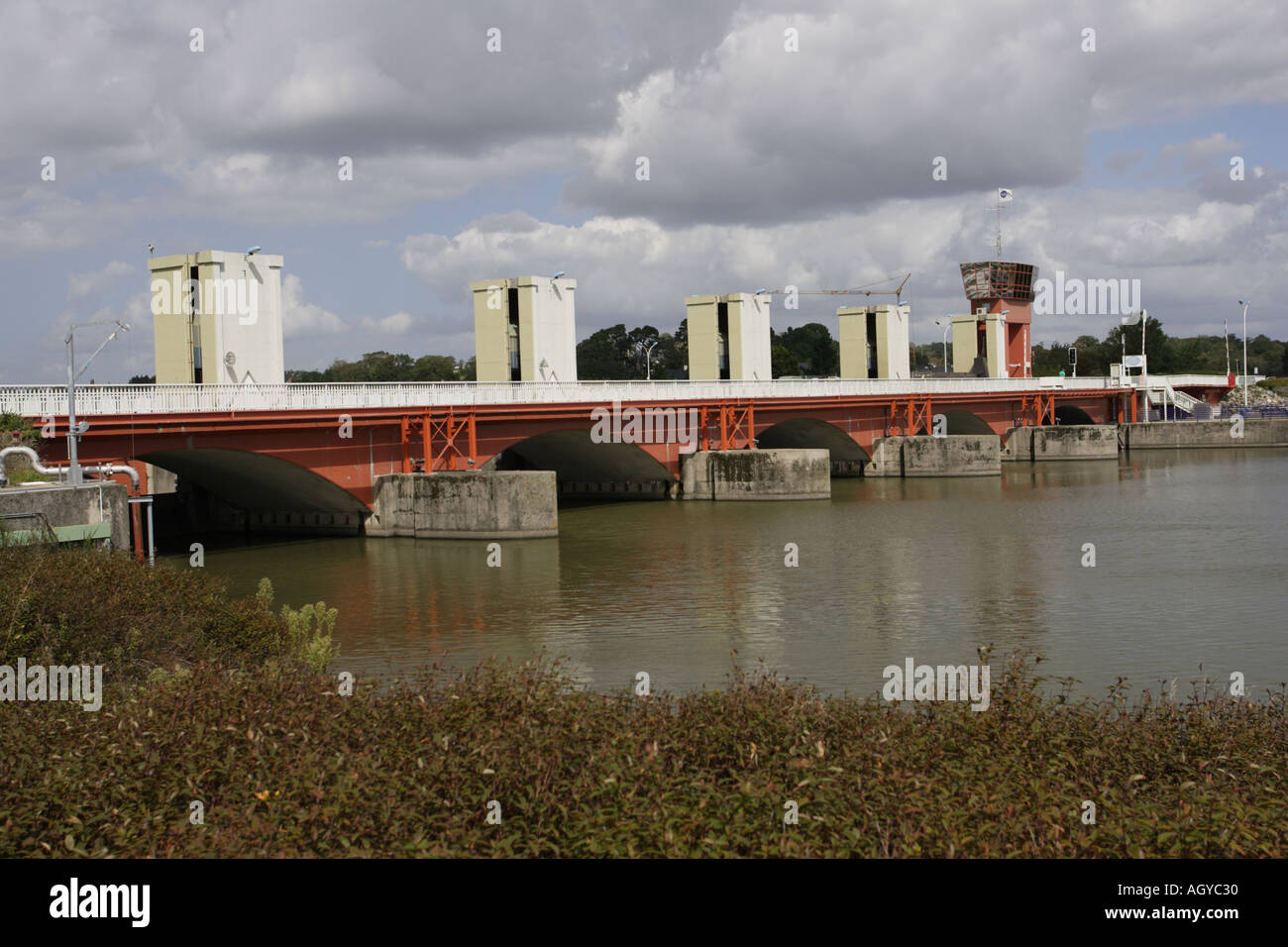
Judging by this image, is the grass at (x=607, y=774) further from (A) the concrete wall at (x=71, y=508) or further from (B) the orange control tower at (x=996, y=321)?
(B) the orange control tower at (x=996, y=321)

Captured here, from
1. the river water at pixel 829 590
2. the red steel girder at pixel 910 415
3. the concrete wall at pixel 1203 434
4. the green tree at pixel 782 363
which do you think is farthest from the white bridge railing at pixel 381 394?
the green tree at pixel 782 363

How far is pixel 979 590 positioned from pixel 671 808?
821 inches

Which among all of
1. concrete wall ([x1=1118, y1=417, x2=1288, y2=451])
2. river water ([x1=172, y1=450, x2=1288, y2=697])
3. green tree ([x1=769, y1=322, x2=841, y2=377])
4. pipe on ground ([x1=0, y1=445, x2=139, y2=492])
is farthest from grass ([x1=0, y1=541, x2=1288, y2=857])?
green tree ([x1=769, y1=322, x2=841, y2=377])

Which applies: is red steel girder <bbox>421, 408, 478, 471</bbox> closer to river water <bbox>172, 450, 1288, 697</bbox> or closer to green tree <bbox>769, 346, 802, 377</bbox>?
river water <bbox>172, 450, 1288, 697</bbox>

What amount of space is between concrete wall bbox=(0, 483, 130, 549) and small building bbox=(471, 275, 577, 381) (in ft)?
87.3

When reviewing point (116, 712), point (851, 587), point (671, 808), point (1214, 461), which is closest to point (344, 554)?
point (851, 587)

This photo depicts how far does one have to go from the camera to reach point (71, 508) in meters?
22.9

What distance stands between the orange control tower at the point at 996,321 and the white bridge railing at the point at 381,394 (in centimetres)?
3184

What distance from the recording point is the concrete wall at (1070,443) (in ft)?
249

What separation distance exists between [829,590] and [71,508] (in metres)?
16.2

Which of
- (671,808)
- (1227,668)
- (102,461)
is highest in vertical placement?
(102,461)

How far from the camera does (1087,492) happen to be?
54062mm
